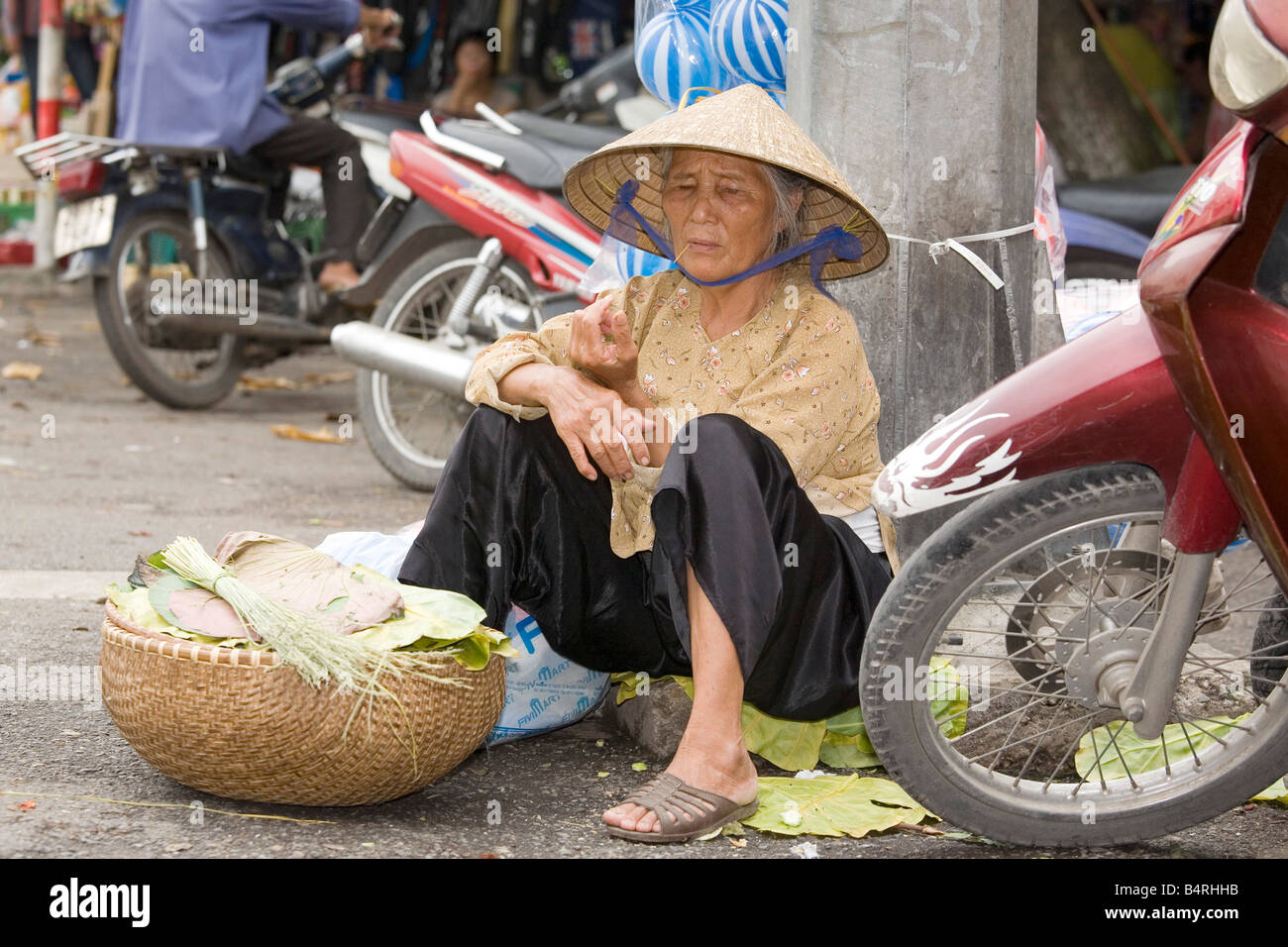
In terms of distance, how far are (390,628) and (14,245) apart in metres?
9.08

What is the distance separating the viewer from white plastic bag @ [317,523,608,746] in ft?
9.18

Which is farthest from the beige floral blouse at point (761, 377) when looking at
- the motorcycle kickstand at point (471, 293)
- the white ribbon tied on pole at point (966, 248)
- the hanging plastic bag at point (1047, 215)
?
the motorcycle kickstand at point (471, 293)

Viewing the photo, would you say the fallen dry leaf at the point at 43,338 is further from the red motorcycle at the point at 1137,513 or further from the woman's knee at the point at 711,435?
the red motorcycle at the point at 1137,513

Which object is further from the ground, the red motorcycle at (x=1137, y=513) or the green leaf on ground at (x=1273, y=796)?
the red motorcycle at (x=1137, y=513)

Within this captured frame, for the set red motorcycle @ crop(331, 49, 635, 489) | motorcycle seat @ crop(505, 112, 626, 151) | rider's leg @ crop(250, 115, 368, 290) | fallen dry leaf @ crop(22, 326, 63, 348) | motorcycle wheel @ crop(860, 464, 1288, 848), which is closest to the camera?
motorcycle wheel @ crop(860, 464, 1288, 848)

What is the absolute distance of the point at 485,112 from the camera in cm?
509

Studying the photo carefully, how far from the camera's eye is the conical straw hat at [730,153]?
8.13 feet

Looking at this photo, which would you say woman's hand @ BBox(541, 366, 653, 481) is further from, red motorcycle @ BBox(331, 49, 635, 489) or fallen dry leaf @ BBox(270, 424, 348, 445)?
fallen dry leaf @ BBox(270, 424, 348, 445)

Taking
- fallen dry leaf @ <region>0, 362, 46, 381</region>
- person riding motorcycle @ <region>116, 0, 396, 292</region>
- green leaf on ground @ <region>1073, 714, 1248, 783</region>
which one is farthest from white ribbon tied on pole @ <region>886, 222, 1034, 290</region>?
fallen dry leaf @ <region>0, 362, 46, 381</region>

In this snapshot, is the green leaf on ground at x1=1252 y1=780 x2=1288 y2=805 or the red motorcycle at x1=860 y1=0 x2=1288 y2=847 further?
the green leaf on ground at x1=1252 y1=780 x2=1288 y2=805

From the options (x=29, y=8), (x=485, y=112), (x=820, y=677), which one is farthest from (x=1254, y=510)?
(x=29, y=8)

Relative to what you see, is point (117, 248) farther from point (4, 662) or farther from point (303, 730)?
point (303, 730)

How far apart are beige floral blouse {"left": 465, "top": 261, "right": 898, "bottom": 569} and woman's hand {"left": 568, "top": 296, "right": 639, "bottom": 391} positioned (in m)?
0.12

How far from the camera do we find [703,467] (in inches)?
92.2
